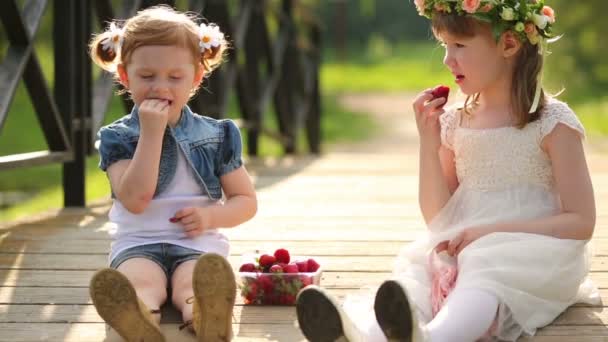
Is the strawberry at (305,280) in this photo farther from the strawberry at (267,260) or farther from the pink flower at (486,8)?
the pink flower at (486,8)

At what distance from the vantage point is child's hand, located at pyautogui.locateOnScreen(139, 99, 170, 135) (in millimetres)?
2588

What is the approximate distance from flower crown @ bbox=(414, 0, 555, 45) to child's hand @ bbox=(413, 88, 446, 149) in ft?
0.75

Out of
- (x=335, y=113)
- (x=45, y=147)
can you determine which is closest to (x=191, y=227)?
(x=45, y=147)

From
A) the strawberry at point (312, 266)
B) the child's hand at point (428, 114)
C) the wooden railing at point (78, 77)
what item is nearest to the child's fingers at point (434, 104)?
the child's hand at point (428, 114)

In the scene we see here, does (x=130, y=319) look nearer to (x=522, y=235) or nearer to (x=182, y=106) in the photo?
(x=182, y=106)

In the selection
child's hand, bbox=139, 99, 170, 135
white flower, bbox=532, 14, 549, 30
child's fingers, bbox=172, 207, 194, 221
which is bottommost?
child's fingers, bbox=172, 207, 194, 221

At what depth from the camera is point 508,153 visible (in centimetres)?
275

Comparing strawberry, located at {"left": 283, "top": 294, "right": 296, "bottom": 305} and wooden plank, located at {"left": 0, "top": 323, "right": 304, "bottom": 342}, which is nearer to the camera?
wooden plank, located at {"left": 0, "top": 323, "right": 304, "bottom": 342}

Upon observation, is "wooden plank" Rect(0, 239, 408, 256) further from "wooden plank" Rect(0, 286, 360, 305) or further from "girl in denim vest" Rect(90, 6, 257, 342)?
"girl in denim vest" Rect(90, 6, 257, 342)

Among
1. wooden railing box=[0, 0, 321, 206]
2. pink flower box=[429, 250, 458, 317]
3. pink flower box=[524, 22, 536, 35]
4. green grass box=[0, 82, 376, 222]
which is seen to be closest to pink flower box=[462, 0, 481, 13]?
pink flower box=[524, 22, 536, 35]

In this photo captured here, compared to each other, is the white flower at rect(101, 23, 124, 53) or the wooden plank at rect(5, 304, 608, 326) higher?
the white flower at rect(101, 23, 124, 53)

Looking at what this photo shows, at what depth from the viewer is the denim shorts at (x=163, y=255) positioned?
2691 millimetres

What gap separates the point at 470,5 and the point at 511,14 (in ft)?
0.35

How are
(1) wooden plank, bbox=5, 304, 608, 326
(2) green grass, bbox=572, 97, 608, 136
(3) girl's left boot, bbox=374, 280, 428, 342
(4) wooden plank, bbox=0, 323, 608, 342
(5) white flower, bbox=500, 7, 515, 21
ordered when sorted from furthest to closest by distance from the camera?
(2) green grass, bbox=572, 97, 608, 136
(5) white flower, bbox=500, 7, 515, 21
(1) wooden plank, bbox=5, 304, 608, 326
(4) wooden plank, bbox=0, 323, 608, 342
(3) girl's left boot, bbox=374, 280, 428, 342
